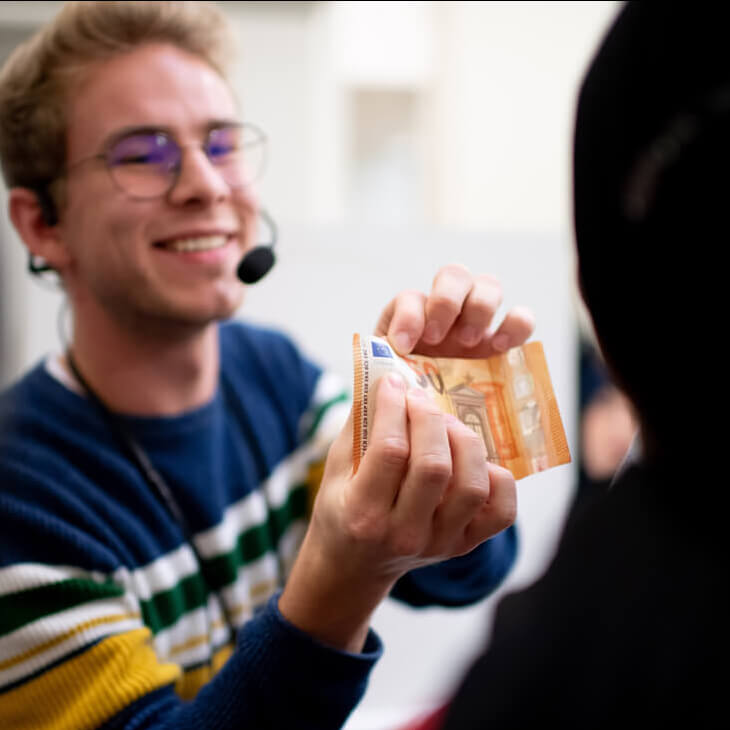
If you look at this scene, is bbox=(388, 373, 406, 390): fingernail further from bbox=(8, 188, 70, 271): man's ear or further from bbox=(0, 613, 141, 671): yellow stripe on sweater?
bbox=(8, 188, 70, 271): man's ear

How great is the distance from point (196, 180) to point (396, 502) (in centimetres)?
43

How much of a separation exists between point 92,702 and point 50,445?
281 mm

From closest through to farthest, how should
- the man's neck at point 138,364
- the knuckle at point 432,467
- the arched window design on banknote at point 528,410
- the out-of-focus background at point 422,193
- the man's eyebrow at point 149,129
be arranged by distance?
the knuckle at point 432,467, the arched window design on banknote at point 528,410, the man's eyebrow at point 149,129, the man's neck at point 138,364, the out-of-focus background at point 422,193

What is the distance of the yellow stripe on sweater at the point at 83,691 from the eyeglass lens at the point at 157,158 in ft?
1.52

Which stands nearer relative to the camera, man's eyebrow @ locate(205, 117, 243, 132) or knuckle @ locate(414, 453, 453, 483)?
knuckle @ locate(414, 453, 453, 483)

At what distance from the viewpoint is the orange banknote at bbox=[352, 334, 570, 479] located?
55 cm

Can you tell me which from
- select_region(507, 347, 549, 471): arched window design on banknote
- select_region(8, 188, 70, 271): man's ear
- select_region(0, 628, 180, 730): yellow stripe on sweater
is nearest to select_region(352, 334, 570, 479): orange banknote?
select_region(507, 347, 549, 471): arched window design on banknote

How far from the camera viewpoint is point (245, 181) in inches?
31.7

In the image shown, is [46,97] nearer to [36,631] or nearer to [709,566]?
[36,631]

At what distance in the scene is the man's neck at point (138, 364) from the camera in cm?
83

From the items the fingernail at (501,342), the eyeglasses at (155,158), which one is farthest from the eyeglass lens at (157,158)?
the fingernail at (501,342)

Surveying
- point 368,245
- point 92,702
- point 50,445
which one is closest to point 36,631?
point 92,702

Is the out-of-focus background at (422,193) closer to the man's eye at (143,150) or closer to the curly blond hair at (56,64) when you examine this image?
the curly blond hair at (56,64)

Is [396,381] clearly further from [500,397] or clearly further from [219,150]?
[219,150]
